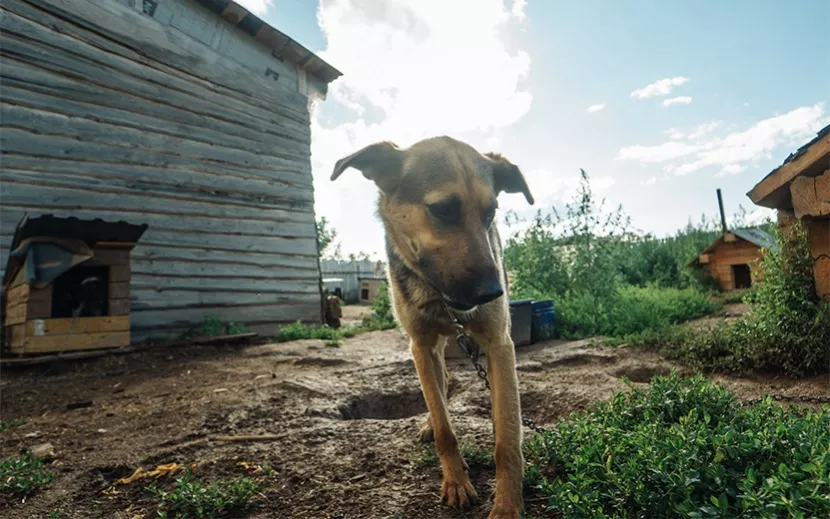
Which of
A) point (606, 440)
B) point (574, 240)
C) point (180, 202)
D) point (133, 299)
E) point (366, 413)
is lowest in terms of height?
point (366, 413)

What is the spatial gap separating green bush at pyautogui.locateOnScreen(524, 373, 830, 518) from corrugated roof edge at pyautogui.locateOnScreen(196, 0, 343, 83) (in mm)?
9195

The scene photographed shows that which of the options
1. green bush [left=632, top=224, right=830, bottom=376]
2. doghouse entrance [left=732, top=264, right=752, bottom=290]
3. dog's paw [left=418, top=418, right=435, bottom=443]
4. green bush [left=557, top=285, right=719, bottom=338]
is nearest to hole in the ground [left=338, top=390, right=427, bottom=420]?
dog's paw [left=418, top=418, right=435, bottom=443]

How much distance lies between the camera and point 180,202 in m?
7.65

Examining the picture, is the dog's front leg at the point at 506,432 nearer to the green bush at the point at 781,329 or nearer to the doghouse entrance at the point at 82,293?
the green bush at the point at 781,329

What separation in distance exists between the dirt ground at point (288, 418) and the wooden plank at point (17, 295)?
2.84 ft

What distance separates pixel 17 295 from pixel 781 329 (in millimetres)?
8236

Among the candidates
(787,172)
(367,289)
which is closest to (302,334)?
(787,172)

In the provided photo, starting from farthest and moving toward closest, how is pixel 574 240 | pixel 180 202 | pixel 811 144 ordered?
pixel 574 240, pixel 180 202, pixel 811 144

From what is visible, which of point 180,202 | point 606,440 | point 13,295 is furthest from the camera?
point 180,202

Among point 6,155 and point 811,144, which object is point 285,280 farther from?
point 811,144

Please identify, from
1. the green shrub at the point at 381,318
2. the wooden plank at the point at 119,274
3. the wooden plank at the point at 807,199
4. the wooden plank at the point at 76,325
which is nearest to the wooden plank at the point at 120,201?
the wooden plank at the point at 119,274

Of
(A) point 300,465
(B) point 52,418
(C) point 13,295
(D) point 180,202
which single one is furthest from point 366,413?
(D) point 180,202

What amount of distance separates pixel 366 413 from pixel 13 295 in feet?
16.4

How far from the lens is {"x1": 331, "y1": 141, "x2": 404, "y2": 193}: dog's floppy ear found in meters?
2.45
